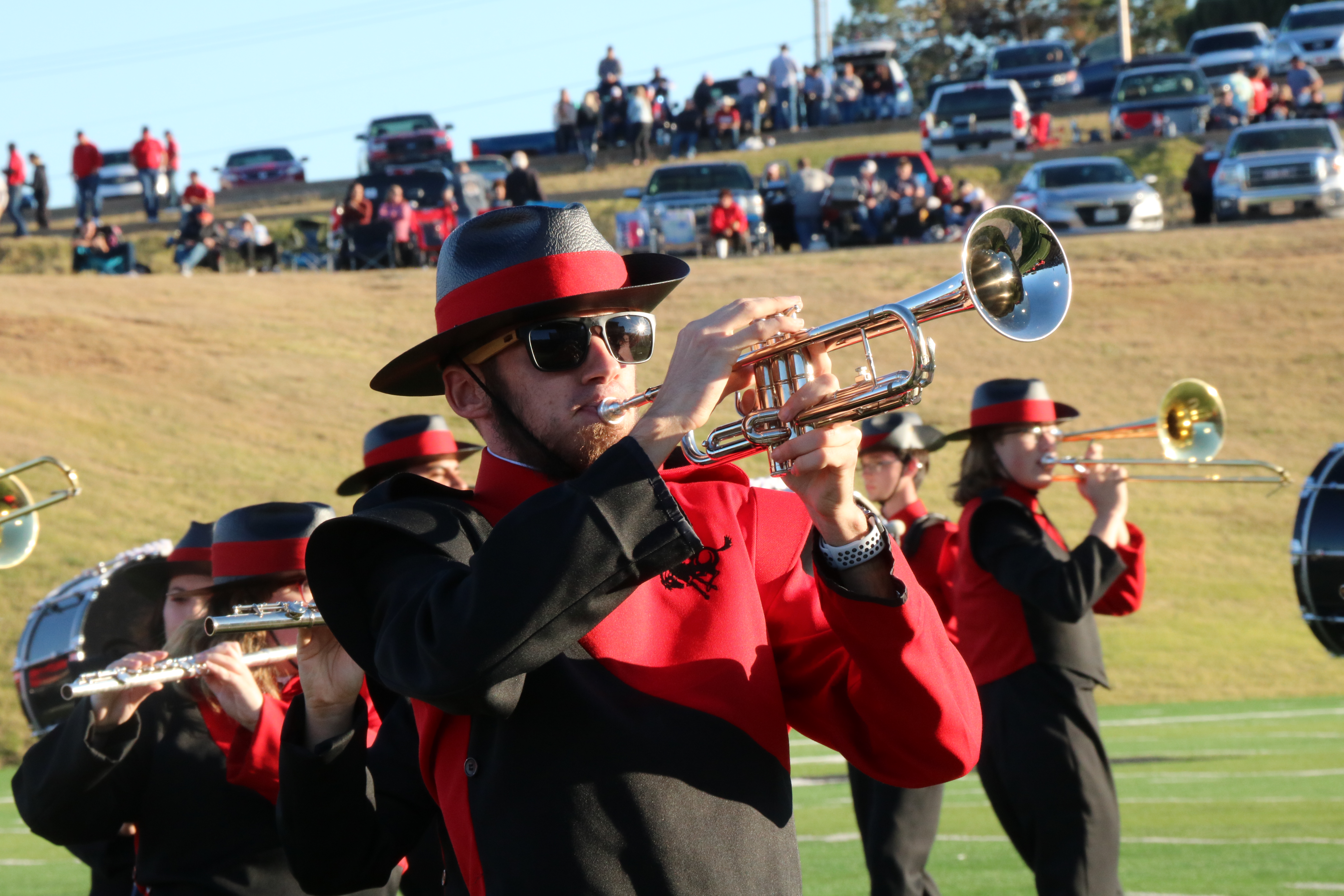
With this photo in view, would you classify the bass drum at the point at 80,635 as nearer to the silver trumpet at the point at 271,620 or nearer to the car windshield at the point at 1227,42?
the silver trumpet at the point at 271,620

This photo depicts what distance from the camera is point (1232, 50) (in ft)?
116

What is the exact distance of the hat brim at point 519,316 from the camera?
8.30 feet

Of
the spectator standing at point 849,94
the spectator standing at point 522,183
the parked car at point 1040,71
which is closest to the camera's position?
the spectator standing at point 522,183

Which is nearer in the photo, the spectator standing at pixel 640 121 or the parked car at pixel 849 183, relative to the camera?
the parked car at pixel 849 183

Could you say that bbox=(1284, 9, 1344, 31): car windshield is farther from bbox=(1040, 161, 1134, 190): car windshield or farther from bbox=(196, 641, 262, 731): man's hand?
bbox=(196, 641, 262, 731): man's hand

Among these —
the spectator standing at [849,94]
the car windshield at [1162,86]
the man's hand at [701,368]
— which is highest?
the spectator standing at [849,94]

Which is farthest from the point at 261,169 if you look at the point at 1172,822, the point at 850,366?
the point at 1172,822

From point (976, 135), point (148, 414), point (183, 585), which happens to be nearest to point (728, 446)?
point (183, 585)

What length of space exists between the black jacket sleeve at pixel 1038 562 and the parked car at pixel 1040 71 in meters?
32.2

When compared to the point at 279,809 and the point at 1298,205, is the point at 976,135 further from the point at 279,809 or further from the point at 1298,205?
the point at 279,809

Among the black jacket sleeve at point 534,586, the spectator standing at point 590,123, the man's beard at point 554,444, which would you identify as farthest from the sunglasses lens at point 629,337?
the spectator standing at point 590,123

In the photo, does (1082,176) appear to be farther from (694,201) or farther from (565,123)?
(565,123)

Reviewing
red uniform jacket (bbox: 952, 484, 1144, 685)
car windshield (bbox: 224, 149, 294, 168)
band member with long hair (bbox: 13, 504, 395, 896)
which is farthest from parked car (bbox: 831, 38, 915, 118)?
band member with long hair (bbox: 13, 504, 395, 896)

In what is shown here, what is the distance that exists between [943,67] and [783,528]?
2261 inches
